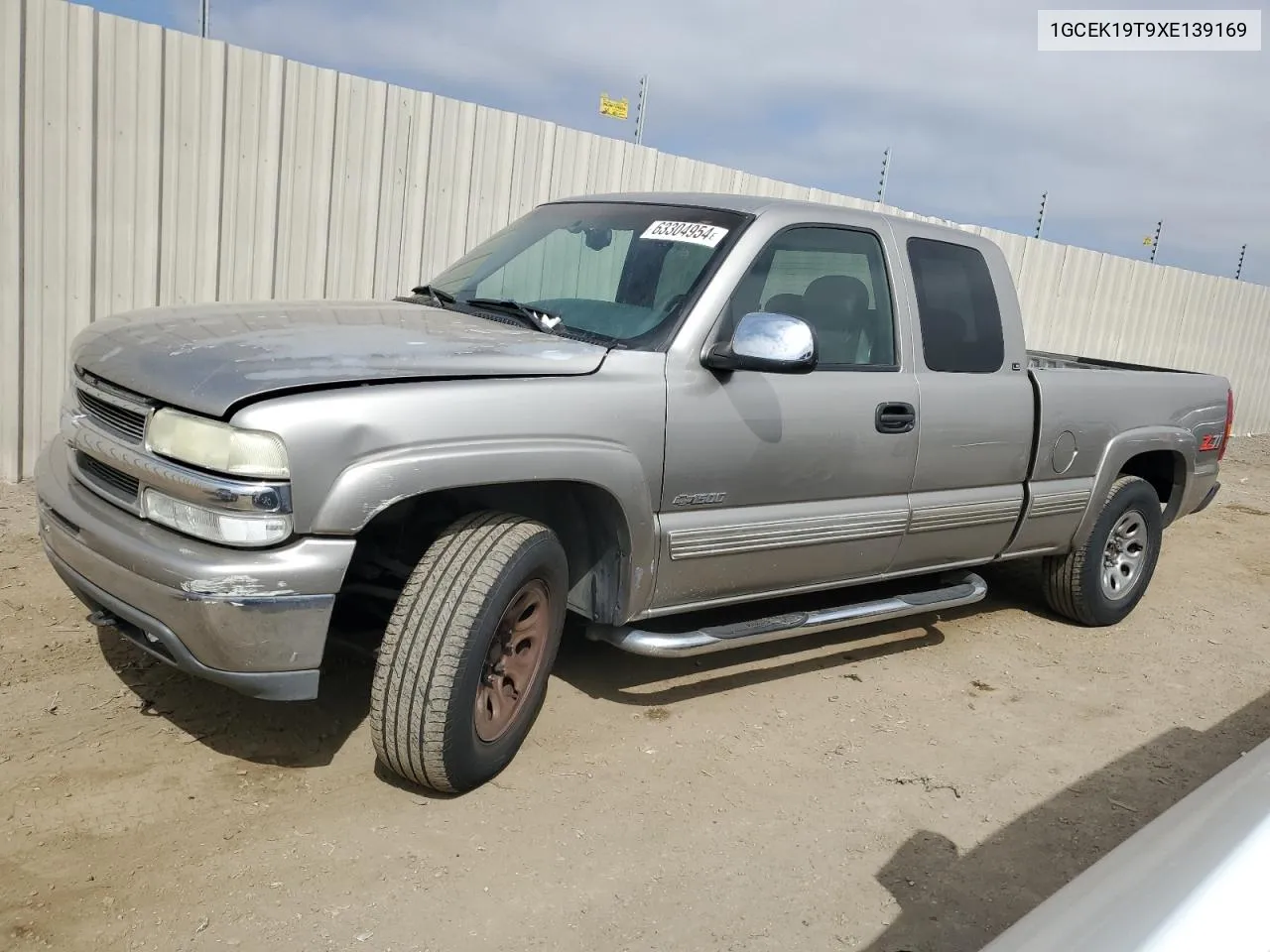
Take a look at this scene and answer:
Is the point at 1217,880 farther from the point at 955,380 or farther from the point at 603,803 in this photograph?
the point at 955,380

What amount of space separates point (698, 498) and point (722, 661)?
49.2 inches

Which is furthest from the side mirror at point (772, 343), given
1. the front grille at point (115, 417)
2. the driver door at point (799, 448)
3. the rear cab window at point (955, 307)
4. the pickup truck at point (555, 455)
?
the front grille at point (115, 417)

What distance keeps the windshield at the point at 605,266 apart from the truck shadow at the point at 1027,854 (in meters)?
1.89

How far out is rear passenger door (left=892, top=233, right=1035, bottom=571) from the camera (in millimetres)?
4504

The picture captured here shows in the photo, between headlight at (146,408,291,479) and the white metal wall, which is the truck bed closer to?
the white metal wall

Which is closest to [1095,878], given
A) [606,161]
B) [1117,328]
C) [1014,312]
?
[1014,312]

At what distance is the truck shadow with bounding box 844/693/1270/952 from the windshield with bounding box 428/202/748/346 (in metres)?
1.89

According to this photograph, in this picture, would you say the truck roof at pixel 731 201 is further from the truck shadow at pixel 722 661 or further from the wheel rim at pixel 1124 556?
the wheel rim at pixel 1124 556

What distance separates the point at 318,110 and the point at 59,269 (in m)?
1.85

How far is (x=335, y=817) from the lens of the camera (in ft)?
10.3

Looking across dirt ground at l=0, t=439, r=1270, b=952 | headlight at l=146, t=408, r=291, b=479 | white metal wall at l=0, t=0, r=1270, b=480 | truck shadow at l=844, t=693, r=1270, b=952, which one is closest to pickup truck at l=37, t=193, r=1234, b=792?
headlight at l=146, t=408, r=291, b=479

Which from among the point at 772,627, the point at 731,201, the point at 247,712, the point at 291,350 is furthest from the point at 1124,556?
the point at 291,350

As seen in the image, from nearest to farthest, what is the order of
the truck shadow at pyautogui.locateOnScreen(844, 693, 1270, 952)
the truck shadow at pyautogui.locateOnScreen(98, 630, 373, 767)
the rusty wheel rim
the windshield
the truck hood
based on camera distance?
the truck hood
the truck shadow at pyautogui.locateOnScreen(844, 693, 1270, 952)
the rusty wheel rim
the truck shadow at pyautogui.locateOnScreen(98, 630, 373, 767)
the windshield

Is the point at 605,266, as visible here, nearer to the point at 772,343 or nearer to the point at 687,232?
the point at 687,232
